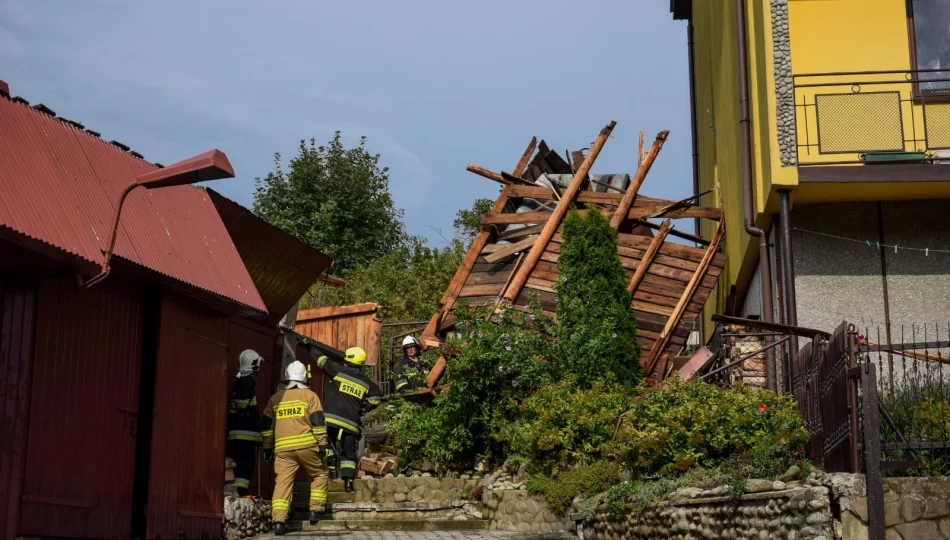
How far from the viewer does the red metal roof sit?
9.21 metres

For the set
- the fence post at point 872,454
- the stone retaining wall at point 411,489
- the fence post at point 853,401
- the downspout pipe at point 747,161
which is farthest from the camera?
the downspout pipe at point 747,161

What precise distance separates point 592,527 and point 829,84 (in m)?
6.61

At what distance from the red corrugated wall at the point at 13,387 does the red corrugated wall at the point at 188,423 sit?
205 centimetres

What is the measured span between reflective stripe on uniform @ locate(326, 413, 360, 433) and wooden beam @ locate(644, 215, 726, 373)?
557 centimetres

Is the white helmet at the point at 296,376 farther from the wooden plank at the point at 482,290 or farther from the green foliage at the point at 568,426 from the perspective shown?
the wooden plank at the point at 482,290

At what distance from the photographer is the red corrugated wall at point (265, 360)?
14.3 metres

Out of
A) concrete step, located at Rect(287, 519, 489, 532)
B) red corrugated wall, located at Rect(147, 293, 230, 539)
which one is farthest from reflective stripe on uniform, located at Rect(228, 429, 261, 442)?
concrete step, located at Rect(287, 519, 489, 532)

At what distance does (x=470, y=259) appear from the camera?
19953 millimetres

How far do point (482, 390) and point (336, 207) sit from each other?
2295 centimetres

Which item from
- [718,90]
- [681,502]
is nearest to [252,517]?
[681,502]

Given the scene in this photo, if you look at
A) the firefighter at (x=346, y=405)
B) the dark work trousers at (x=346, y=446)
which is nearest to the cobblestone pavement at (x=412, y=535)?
the dark work trousers at (x=346, y=446)

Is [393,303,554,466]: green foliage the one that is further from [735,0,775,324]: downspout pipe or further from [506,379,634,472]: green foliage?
[735,0,775,324]: downspout pipe

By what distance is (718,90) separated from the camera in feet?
69.7

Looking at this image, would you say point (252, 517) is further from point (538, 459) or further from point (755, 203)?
point (755, 203)
